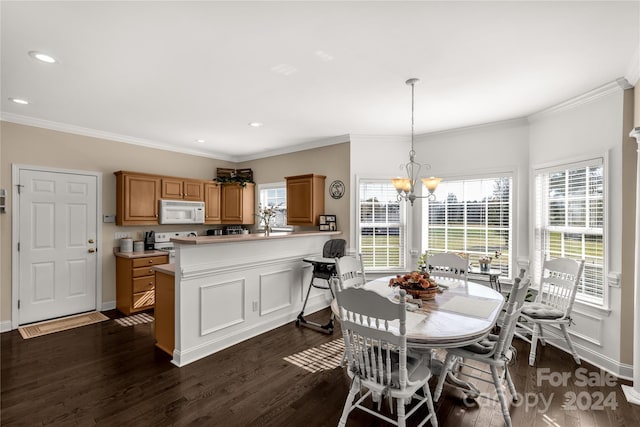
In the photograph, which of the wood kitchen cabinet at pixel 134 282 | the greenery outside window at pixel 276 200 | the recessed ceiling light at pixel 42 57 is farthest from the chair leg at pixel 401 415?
the greenery outside window at pixel 276 200

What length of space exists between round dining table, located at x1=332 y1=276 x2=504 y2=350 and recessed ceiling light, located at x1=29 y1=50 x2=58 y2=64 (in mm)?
2948

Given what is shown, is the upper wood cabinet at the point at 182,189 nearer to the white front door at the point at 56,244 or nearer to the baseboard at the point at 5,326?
the white front door at the point at 56,244

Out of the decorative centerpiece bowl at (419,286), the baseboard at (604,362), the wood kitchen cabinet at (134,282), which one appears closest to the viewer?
the decorative centerpiece bowl at (419,286)

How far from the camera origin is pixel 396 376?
5.95ft

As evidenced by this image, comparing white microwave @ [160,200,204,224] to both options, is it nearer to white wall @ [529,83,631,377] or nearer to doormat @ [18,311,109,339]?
doormat @ [18,311,109,339]

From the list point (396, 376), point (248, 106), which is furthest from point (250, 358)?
point (248, 106)

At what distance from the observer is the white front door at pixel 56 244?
392cm

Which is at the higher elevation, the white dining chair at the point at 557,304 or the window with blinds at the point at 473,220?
the window with blinds at the point at 473,220

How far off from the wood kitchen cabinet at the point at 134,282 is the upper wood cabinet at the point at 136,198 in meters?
0.62

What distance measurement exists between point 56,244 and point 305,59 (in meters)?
4.22

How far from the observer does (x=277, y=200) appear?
6.00 meters

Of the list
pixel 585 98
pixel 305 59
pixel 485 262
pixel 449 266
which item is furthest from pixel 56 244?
pixel 585 98

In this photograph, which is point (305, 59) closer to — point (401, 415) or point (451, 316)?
point (451, 316)

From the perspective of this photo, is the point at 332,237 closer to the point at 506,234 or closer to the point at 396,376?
the point at 506,234
